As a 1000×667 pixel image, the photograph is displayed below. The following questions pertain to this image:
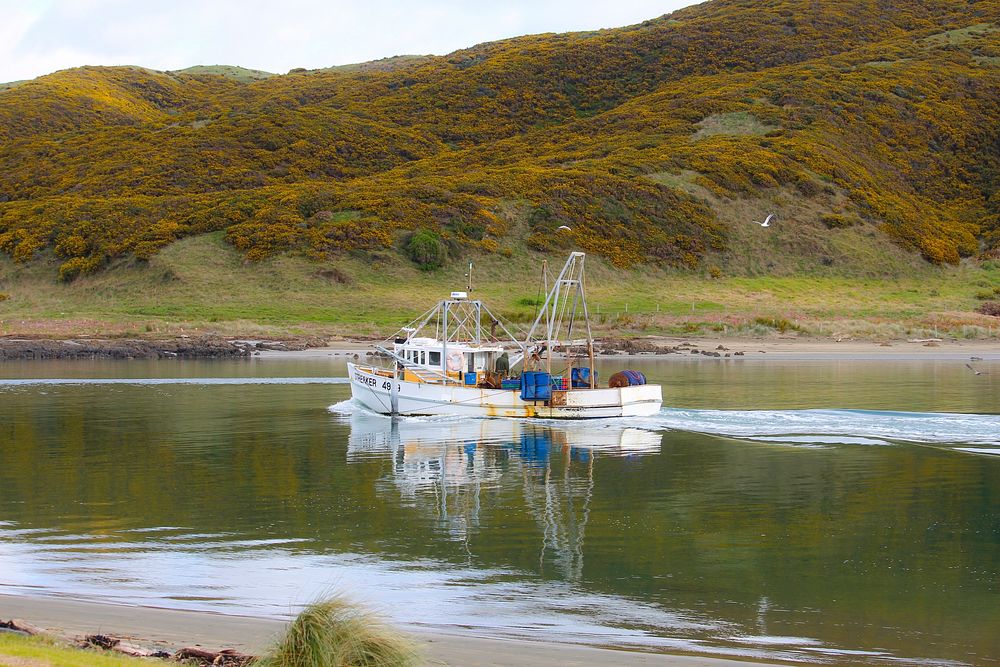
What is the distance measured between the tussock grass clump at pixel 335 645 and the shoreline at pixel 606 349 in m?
52.1

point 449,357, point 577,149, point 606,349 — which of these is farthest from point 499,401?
point 577,149

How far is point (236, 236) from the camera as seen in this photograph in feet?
299

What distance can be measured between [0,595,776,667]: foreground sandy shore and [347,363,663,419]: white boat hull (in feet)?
76.7

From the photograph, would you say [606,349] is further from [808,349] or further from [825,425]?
[825,425]

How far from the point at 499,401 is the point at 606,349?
2936cm

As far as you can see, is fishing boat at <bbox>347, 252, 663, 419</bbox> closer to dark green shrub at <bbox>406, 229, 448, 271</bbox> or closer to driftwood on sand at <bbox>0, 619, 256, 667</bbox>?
driftwood on sand at <bbox>0, 619, 256, 667</bbox>

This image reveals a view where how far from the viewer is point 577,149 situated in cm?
12181

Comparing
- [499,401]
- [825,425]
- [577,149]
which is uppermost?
[577,149]

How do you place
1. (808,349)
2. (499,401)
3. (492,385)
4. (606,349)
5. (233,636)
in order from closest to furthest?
1. (233,636)
2. (499,401)
3. (492,385)
4. (606,349)
5. (808,349)

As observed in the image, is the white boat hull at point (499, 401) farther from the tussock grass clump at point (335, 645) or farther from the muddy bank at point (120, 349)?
the muddy bank at point (120, 349)

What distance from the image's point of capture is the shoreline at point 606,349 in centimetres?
6412

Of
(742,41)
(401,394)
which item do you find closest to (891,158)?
(742,41)

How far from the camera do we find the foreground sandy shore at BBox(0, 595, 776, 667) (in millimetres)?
12039

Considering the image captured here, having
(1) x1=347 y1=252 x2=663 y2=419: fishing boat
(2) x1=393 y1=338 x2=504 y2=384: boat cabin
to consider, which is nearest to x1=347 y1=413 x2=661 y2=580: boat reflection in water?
(1) x1=347 y1=252 x2=663 y2=419: fishing boat
